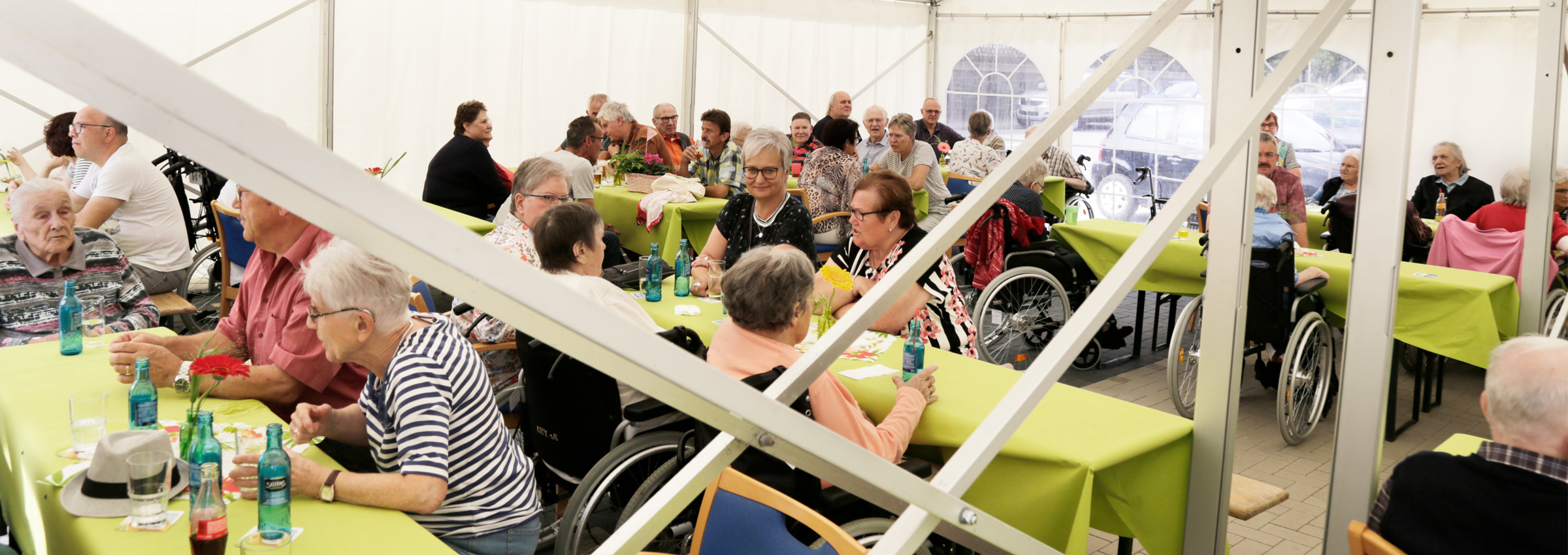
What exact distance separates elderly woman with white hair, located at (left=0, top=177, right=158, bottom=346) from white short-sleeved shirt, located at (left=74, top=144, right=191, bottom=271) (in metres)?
1.28

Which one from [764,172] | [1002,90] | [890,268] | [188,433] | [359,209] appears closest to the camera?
[359,209]

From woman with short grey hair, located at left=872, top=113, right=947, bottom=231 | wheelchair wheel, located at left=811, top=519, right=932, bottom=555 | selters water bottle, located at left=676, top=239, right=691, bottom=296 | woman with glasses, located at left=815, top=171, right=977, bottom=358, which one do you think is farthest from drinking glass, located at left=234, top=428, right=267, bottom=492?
woman with short grey hair, located at left=872, top=113, right=947, bottom=231

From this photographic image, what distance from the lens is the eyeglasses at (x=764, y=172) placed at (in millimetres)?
4398

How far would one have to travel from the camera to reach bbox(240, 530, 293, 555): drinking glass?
1666 mm

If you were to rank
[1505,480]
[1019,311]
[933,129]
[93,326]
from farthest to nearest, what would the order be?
[933,129], [1019,311], [93,326], [1505,480]

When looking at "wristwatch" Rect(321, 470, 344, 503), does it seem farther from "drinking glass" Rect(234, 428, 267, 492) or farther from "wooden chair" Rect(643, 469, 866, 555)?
"wooden chair" Rect(643, 469, 866, 555)

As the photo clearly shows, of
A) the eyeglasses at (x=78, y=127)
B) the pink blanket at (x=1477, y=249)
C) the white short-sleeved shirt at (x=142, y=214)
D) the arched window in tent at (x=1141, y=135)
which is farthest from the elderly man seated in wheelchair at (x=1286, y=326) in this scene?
the arched window in tent at (x=1141, y=135)

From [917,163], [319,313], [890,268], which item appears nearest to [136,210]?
[319,313]

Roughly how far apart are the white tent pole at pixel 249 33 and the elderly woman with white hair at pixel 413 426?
20.0 ft

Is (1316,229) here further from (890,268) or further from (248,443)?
(248,443)

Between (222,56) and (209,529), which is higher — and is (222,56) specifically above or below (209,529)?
above

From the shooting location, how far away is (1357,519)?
2.20m

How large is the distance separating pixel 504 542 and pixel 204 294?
503 cm

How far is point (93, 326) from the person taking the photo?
3.09m
